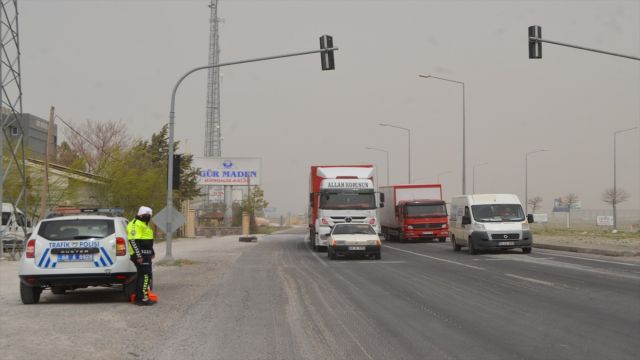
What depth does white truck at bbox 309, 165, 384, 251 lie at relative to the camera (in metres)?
31.4

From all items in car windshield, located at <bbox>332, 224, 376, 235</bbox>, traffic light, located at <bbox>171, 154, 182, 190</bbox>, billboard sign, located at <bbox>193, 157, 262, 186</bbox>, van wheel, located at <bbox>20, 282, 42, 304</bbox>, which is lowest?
van wheel, located at <bbox>20, 282, 42, 304</bbox>

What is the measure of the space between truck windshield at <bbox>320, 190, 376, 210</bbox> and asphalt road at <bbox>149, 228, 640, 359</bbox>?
1175cm

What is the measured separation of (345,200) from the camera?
31609 mm

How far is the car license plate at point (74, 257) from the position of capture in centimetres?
1285

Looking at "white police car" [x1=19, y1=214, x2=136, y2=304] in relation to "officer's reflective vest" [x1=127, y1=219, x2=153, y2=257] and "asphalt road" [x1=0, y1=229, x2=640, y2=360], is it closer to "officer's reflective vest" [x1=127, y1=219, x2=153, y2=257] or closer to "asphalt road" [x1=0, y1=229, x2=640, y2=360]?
"officer's reflective vest" [x1=127, y1=219, x2=153, y2=257]

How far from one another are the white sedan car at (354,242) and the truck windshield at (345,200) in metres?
4.55

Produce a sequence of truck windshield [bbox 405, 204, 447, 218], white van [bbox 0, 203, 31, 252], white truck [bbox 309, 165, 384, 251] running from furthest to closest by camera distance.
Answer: truck windshield [bbox 405, 204, 447, 218], white truck [bbox 309, 165, 384, 251], white van [bbox 0, 203, 31, 252]

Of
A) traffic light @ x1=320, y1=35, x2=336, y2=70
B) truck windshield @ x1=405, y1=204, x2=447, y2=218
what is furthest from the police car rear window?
truck windshield @ x1=405, y1=204, x2=447, y2=218

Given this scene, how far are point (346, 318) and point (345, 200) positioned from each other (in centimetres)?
2063

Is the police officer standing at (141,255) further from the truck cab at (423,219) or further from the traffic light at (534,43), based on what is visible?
the truck cab at (423,219)

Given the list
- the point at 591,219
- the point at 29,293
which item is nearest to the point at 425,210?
Answer: the point at 29,293

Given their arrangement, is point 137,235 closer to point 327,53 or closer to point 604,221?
point 327,53

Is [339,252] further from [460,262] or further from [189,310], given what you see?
[189,310]

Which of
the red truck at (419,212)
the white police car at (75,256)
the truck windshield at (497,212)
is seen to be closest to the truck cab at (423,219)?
the red truck at (419,212)
